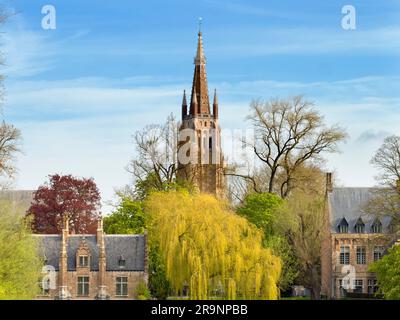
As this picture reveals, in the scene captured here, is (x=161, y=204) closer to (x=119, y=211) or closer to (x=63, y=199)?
(x=119, y=211)

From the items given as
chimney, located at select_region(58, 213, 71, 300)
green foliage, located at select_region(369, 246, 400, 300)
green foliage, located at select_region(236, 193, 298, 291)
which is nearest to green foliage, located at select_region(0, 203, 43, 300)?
chimney, located at select_region(58, 213, 71, 300)

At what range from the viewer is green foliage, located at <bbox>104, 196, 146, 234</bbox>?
58562 millimetres

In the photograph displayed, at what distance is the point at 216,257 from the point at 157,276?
8.69 m

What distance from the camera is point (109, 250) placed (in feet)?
181

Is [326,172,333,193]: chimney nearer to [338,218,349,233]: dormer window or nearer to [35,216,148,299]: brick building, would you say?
[338,218,349,233]: dormer window

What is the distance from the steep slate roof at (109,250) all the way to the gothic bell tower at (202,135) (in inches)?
964

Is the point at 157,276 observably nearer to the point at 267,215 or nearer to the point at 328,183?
the point at 267,215

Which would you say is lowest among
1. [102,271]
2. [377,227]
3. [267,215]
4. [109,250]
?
[102,271]

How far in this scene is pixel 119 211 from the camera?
6034 centimetres

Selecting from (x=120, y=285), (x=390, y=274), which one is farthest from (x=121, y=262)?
(x=390, y=274)

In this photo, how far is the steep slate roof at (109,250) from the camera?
54.5m

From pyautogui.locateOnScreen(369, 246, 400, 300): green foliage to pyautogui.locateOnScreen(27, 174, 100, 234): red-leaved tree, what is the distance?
37.1 m

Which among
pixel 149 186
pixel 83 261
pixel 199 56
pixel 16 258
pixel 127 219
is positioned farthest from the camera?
pixel 199 56

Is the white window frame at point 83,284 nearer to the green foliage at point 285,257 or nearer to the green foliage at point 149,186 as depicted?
the green foliage at point 149,186
